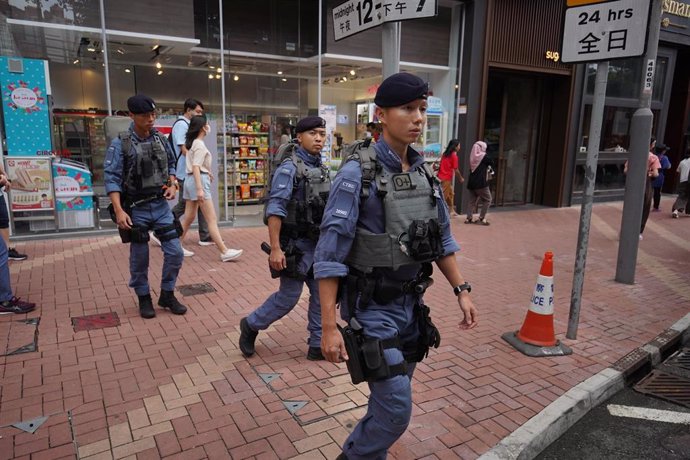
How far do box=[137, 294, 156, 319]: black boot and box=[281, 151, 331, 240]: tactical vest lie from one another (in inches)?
73.8

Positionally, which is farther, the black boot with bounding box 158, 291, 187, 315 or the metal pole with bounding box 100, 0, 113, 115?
the metal pole with bounding box 100, 0, 113, 115

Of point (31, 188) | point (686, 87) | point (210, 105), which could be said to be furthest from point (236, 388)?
point (686, 87)

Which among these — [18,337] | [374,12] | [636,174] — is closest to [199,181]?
[18,337]

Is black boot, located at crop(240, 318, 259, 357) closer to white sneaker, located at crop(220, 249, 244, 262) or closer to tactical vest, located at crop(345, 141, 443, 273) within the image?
tactical vest, located at crop(345, 141, 443, 273)

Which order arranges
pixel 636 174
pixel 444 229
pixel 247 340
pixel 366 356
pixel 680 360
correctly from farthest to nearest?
1. pixel 636 174
2. pixel 680 360
3. pixel 247 340
4. pixel 444 229
5. pixel 366 356

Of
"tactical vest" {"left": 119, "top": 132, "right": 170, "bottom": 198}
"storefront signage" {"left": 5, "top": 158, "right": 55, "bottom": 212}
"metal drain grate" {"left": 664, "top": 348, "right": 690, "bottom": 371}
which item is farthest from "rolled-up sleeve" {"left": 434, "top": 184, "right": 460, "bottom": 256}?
"storefront signage" {"left": 5, "top": 158, "right": 55, "bottom": 212}

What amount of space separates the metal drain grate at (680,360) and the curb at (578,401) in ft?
0.19

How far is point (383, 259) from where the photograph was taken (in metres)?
2.35

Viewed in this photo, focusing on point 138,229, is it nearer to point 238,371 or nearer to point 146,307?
point 146,307

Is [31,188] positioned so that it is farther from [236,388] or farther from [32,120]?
[236,388]

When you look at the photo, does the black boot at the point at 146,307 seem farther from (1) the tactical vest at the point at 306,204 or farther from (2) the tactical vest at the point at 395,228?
(2) the tactical vest at the point at 395,228

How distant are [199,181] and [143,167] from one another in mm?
2042

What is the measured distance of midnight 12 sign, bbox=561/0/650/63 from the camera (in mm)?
4121

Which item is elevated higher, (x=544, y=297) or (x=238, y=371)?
(x=544, y=297)
